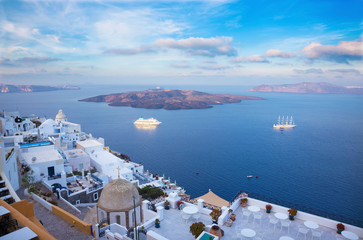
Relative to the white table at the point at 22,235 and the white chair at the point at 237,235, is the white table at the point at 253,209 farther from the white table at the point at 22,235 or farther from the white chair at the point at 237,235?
the white table at the point at 22,235

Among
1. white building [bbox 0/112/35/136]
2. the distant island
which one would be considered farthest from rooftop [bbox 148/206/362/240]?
the distant island

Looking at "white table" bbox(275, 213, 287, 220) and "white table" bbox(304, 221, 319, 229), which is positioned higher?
"white table" bbox(275, 213, 287, 220)

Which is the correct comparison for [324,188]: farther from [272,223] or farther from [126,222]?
[126,222]

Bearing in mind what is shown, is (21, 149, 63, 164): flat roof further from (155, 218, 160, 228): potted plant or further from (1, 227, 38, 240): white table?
(1, 227, 38, 240): white table

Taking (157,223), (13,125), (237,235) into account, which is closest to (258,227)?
(237,235)

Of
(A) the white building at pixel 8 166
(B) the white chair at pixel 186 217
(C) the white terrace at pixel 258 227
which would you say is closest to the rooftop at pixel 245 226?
(C) the white terrace at pixel 258 227

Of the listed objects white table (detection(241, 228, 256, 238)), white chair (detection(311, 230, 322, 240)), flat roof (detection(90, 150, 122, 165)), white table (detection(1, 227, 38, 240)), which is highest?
white table (detection(1, 227, 38, 240))

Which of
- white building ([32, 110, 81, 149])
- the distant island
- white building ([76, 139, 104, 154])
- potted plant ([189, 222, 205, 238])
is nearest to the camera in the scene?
potted plant ([189, 222, 205, 238])
